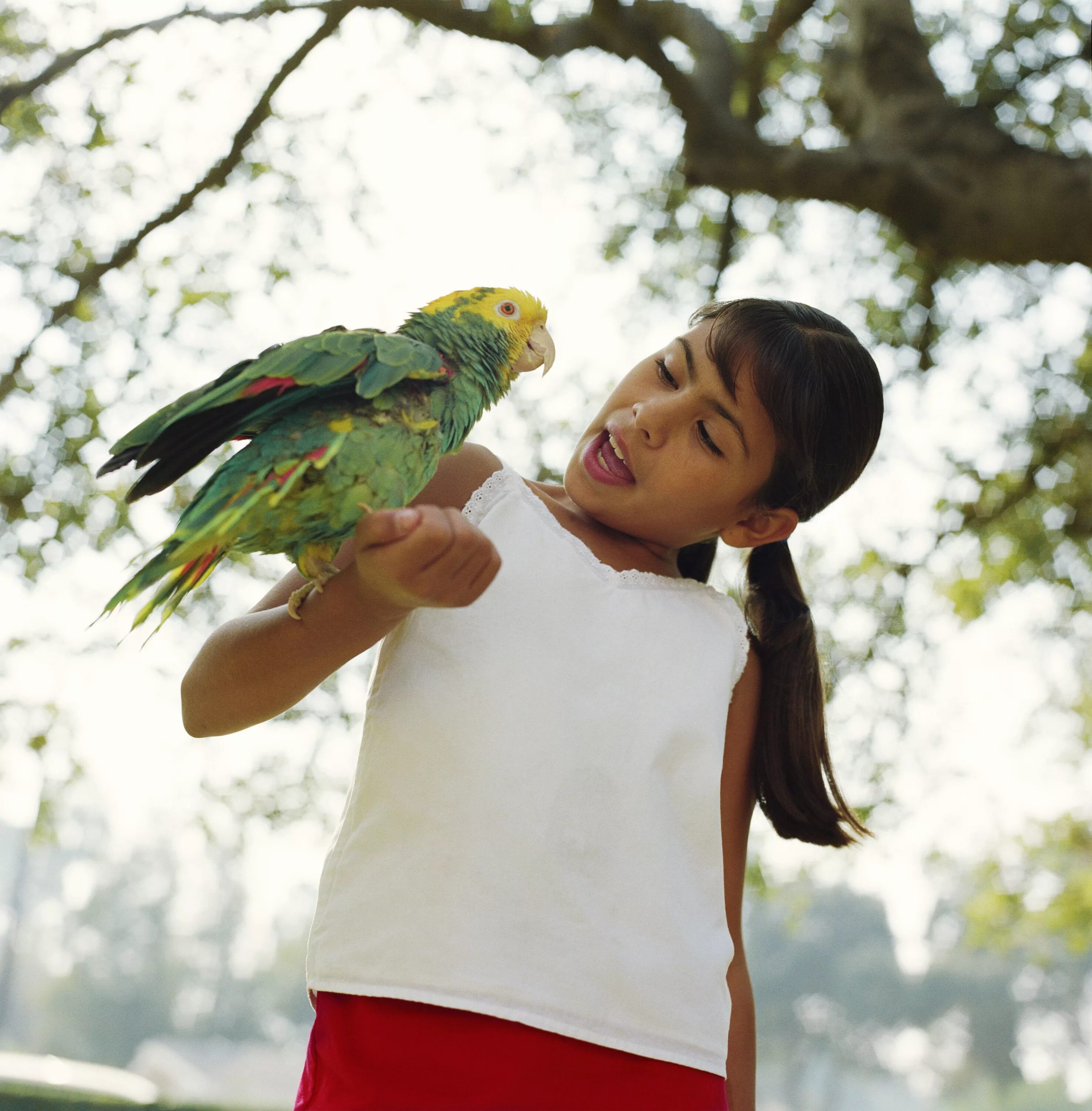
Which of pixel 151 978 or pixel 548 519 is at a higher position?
pixel 548 519

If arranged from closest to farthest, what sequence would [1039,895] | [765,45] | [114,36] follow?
[114,36], [765,45], [1039,895]

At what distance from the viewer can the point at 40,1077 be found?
644 cm

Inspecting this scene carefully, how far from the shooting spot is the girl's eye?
133 centimetres

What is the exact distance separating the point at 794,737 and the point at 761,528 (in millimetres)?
292

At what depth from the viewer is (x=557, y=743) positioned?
1165 mm

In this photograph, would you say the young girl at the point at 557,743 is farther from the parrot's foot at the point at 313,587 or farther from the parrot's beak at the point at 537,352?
the parrot's beak at the point at 537,352

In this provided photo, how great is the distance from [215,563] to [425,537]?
26 centimetres

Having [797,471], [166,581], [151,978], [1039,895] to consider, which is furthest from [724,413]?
[151,978]

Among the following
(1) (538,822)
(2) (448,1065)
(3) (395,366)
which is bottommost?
(2) (448,1065)

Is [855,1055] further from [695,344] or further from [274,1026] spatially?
[695,344]

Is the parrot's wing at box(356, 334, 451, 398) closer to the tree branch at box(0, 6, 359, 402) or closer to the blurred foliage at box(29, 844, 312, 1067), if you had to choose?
the tree branch at box(0, 6, 359, 402)

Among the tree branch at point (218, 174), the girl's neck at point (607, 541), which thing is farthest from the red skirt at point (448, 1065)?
the tree branch at point (218, 174)

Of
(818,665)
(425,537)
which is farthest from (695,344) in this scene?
(425,537)

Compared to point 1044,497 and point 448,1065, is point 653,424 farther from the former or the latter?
point 1044,497
